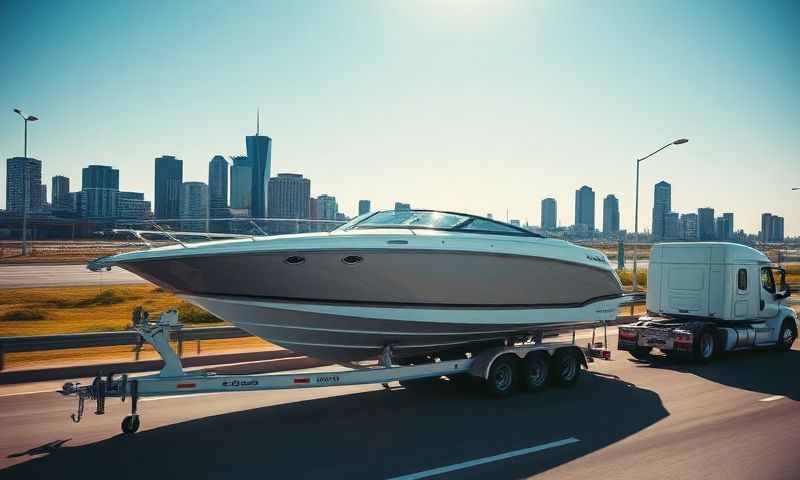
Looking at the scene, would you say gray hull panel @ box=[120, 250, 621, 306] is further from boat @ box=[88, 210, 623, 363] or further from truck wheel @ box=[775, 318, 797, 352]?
truck wheel @ box=[775, 318, 797, 352]

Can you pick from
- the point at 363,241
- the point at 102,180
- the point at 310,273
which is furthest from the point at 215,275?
the point at 102,180

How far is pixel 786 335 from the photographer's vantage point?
13.1m

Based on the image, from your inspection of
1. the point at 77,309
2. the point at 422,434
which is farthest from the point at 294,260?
the point at 77,309

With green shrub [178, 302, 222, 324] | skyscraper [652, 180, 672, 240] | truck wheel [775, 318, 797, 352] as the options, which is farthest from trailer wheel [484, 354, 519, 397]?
skyscraper [652, 180, 672, 240]

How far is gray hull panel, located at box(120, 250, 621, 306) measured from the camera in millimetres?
6660

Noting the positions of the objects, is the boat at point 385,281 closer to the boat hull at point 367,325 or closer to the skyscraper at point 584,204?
the boat hull at point 367,325

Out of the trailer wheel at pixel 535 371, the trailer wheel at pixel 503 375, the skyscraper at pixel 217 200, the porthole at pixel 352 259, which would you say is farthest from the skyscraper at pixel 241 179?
the trailer wheel at pixel 535 371

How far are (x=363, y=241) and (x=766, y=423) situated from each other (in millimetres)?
5684

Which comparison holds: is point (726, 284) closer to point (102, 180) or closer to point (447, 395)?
point (447, 395)

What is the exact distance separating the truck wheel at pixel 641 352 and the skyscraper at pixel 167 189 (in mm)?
12132

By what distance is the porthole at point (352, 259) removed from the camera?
7.00 m

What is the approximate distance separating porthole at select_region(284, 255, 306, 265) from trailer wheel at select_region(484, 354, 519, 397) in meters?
3.36

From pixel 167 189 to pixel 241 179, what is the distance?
38.4ft

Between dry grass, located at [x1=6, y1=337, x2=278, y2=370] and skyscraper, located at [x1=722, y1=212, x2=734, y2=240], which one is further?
skyscraper, located at [x1=722, y1=212, x2=734, y2=240]
